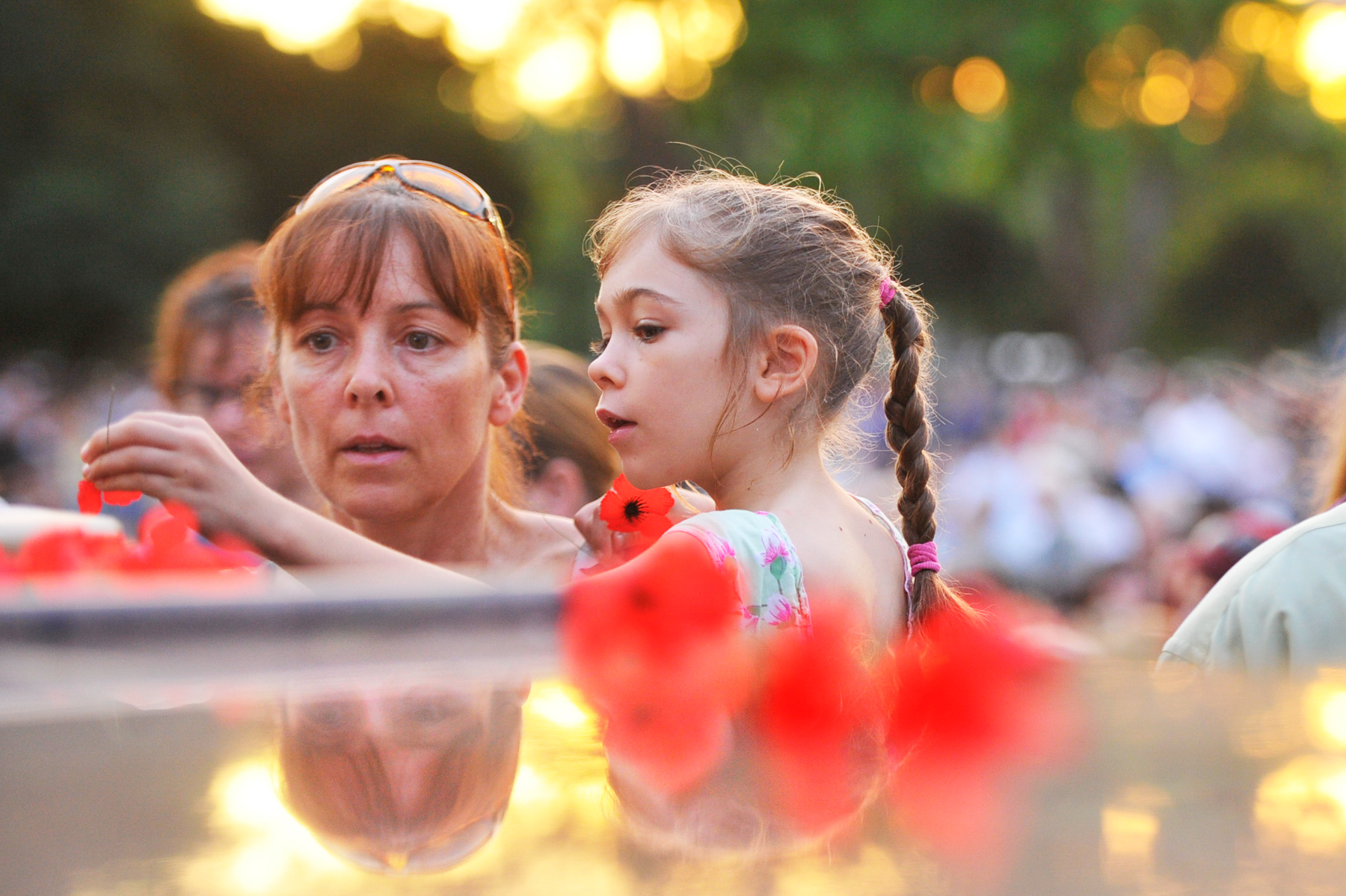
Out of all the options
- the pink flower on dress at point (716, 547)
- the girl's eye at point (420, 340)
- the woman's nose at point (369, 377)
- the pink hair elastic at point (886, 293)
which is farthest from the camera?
the girl's eye at point (420, 340)

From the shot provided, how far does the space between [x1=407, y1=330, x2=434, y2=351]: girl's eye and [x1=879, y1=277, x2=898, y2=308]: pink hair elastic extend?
2.72ft

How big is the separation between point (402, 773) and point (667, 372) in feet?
2.78

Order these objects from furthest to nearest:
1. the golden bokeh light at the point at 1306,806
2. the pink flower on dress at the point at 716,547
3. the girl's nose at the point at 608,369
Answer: the girl's nose at the point at 608,369
the pink flower on dress at the point at 716,547
the golden bokeh light at the point at 1306,806

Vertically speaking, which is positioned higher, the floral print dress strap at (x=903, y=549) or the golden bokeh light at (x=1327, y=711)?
the floral print dress strap at (x=903, y=549)

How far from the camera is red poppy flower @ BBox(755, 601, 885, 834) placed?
114 cm

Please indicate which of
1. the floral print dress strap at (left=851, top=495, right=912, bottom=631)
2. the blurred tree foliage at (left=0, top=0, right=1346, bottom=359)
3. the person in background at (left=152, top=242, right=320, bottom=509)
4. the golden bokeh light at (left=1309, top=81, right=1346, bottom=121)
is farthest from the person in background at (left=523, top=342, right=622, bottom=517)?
the golden bokeh light at (left=1309, top=81, right=1346, bottom=121)

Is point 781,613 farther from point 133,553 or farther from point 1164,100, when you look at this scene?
point 1164,100

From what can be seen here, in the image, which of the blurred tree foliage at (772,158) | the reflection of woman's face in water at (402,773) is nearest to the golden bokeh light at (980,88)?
the blurred tree foliage at (772,158)

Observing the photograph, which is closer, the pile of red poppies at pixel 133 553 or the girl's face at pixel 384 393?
the girl's face at pixel 384 393

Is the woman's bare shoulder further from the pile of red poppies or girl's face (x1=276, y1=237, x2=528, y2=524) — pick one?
the pile of red poppies

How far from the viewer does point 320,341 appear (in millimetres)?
2271

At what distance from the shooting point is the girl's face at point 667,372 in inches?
74.6

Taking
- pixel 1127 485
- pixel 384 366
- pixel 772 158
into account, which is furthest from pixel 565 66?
pixel 384 366

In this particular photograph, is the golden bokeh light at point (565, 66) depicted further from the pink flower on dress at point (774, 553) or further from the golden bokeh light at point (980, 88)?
the pink flower on dress at point (774, 553)
